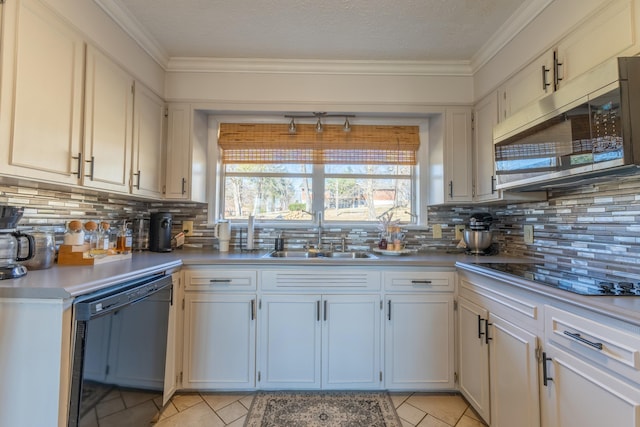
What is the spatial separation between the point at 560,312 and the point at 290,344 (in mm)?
1450

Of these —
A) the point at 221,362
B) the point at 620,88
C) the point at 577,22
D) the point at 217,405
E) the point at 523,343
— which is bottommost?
the point at 217,405

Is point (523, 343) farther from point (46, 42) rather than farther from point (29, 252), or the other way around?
point (46, 42)

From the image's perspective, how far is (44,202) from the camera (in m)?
1.62

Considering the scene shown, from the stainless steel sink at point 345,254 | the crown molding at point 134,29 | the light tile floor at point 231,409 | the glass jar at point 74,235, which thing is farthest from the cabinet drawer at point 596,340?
the crown molding at point 134,29

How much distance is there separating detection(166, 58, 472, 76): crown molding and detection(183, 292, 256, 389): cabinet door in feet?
5.60

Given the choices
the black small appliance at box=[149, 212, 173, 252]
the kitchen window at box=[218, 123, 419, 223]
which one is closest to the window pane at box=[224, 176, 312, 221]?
the kitchen window at box=[218, 123, 419, 223]

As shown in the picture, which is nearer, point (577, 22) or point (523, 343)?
point (523, 343)

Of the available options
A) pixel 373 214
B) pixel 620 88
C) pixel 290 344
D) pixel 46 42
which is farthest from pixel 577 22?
pixel 46 42

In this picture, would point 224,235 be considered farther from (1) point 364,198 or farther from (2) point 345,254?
(1) point 364,198

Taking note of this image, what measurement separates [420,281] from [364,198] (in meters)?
0.95

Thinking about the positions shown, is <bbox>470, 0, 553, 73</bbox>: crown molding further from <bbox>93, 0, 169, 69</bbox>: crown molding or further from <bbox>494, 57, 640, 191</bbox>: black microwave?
<bbox>93, 0, 169, 69</bbox>: crown molding

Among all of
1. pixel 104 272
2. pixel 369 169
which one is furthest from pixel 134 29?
pixel 369 169

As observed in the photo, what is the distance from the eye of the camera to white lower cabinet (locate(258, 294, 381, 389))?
1903 mm

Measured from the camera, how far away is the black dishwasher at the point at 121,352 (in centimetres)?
109
